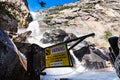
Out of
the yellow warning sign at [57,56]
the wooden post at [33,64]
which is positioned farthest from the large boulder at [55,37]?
the wooden post at [33,64]

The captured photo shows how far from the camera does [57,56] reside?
859 centimetres

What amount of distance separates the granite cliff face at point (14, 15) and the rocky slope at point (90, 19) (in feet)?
13.3

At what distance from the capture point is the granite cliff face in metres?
24.1

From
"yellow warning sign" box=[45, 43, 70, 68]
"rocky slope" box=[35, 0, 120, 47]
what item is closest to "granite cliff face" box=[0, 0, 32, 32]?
"rocky slope" box=[35, 0, 120, 47]

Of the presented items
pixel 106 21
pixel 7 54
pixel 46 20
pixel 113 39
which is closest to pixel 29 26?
pixel 46 20

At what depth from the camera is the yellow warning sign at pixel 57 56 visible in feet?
27.5

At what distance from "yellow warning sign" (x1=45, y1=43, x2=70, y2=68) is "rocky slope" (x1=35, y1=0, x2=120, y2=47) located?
26586 millimetres

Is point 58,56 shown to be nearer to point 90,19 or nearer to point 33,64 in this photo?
point 33,64

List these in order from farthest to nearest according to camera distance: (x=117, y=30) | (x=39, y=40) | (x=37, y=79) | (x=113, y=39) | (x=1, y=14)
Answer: (x=117, y=30) → (x=39, y=40) → (x=1, y=14) → (x=37, y=79) → (x=113, y=39)

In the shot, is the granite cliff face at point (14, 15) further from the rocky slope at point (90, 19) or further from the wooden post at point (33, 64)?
the wooden post at point (33, 64)

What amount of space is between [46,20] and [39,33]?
18.7 feet

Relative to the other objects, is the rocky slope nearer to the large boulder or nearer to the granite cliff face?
the granite cliff face

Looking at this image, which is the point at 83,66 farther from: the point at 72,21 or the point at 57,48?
the point at 72,21

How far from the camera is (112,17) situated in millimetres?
41188
